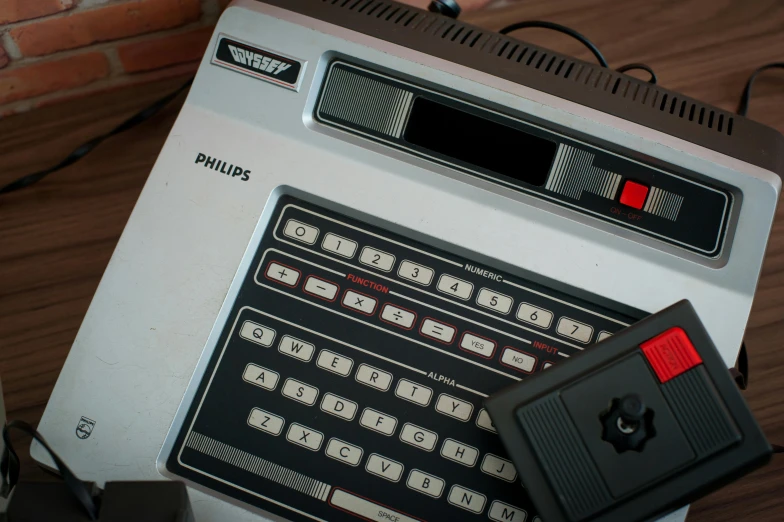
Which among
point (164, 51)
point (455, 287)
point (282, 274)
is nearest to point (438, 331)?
point (455, 287)

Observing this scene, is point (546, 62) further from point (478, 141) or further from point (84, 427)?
point (84, 427)

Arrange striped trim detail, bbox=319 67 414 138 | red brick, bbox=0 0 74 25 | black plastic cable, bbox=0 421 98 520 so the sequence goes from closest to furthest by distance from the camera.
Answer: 1. black plastic cable, bbox=0 421 98 520
2. striped trim detail, bbox=319 67 414 138
3. red brick, bbox=0 0 74 25

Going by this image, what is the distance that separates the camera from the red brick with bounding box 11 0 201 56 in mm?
778

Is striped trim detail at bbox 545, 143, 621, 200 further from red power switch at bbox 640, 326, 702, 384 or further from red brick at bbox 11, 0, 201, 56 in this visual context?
red brick at bbox 11, 0, 201, 56

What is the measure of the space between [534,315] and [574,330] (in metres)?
0.04

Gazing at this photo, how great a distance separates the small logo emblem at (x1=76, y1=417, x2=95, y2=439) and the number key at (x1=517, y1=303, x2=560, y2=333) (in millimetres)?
370

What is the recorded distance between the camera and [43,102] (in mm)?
821

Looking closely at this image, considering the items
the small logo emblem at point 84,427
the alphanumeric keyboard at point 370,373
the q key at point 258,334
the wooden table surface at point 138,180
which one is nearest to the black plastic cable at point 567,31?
the wooden table surface at point 138,180

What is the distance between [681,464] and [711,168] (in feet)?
0.80

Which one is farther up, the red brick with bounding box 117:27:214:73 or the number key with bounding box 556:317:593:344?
the red brick with bounding box 117:27:214:73

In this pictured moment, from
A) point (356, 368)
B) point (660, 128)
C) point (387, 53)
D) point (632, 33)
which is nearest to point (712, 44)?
point (632, 33)

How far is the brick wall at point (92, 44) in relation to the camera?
772 mm

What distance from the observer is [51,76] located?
811mm

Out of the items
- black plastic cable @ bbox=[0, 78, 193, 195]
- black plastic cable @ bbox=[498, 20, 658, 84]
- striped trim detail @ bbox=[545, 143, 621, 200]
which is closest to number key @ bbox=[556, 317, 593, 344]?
striped trim detail @ bbox=[545, 143, 621, 200]
